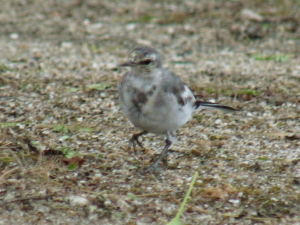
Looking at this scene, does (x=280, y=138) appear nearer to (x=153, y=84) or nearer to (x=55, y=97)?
(x=153, y=84)

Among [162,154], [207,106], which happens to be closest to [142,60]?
[162,154]

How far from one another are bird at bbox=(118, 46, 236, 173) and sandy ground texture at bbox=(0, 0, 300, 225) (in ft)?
1.52

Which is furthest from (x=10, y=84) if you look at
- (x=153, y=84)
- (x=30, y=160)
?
(x=153, y=84)

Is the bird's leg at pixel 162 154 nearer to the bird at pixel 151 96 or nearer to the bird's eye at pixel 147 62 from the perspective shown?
the bird at pixel 151 96

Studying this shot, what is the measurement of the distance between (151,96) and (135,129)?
107 centimetres

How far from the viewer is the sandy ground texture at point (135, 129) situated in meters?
3.77

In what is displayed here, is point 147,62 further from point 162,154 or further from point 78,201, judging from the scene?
point 78,201

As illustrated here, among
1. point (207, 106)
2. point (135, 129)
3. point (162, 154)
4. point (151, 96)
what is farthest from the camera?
point (135, 129)

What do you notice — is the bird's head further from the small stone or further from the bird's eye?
the small stone

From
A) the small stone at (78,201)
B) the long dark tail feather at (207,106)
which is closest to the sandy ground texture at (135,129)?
the small stone at (78,201)

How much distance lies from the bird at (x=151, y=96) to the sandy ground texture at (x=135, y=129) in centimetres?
46

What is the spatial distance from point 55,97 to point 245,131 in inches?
86.5

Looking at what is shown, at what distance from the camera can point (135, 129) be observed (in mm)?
5051

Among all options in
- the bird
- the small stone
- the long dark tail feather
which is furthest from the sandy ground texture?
the bird
